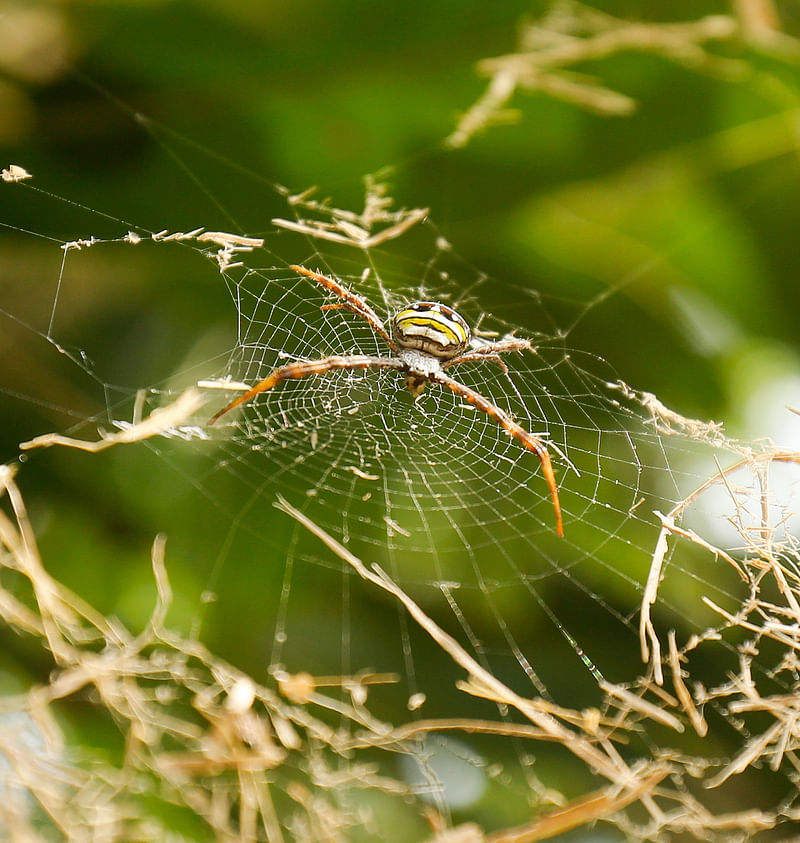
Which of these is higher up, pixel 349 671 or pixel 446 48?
pixel 446 48

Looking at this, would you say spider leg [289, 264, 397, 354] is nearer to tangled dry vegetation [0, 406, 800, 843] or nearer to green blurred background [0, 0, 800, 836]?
green blurred background [0, 0, 800, 836]

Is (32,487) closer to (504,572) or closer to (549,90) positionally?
(504,572)

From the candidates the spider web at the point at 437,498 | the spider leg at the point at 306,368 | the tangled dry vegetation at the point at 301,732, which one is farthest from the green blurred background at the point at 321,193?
the spider leg at the point at 306,368

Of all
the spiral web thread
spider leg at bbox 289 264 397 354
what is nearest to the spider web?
the spiral web thread

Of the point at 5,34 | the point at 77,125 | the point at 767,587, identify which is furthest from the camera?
the point at 767,587

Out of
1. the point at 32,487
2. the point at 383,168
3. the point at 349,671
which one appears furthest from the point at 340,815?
the point at 383,168

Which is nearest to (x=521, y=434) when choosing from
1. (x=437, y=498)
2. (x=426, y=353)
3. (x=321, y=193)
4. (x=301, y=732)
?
(x=426, y=353)
